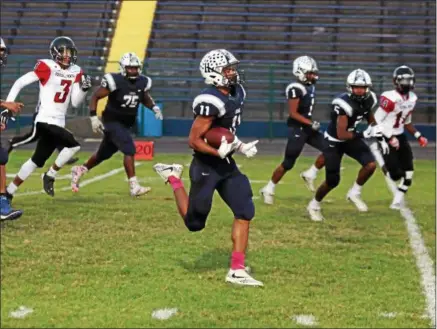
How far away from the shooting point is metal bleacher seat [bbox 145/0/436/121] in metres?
22.3

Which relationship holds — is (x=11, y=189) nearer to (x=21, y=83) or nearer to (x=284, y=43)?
(x=21, y=83)

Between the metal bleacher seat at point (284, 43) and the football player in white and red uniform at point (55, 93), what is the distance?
11.5 m

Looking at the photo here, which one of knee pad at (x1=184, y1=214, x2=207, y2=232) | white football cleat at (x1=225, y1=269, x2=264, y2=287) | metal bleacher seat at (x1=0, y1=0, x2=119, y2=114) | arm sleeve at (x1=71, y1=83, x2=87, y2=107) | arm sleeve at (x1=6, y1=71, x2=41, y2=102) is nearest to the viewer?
white football cleat at (x1=225, y1=269, x2=264, y2=287)

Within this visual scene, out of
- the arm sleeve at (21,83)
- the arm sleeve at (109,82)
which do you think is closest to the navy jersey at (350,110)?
the arm sleeve at (109,82)

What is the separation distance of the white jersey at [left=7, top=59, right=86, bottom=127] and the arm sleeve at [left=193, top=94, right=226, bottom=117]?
3442 millimetres

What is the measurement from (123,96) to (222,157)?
15.6 feet

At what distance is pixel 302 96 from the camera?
1135 centimetres

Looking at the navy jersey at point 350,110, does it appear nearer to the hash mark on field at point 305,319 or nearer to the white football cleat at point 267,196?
the white football cleat at point 267,196

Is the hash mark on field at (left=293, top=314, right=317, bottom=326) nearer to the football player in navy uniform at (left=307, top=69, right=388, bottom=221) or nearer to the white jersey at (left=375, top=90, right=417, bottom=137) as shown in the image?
the football player in navy uniform at (left=307, top=69, right=388, bottom=221)

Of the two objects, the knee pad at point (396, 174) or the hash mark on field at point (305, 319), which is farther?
the knee pad at point (396, 174)

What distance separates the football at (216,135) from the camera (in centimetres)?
707

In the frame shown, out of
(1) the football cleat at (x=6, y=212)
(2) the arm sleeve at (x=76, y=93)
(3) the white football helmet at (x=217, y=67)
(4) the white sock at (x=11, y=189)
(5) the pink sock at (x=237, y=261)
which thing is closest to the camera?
(5) the pink sock at (x=237, y=261)

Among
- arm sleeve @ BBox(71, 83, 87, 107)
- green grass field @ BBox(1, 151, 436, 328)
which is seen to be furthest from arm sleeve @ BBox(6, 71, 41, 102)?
green grass field @ BBox(1, 151, 436, 328)

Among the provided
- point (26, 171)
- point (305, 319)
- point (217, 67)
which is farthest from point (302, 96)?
point (305, 319)
